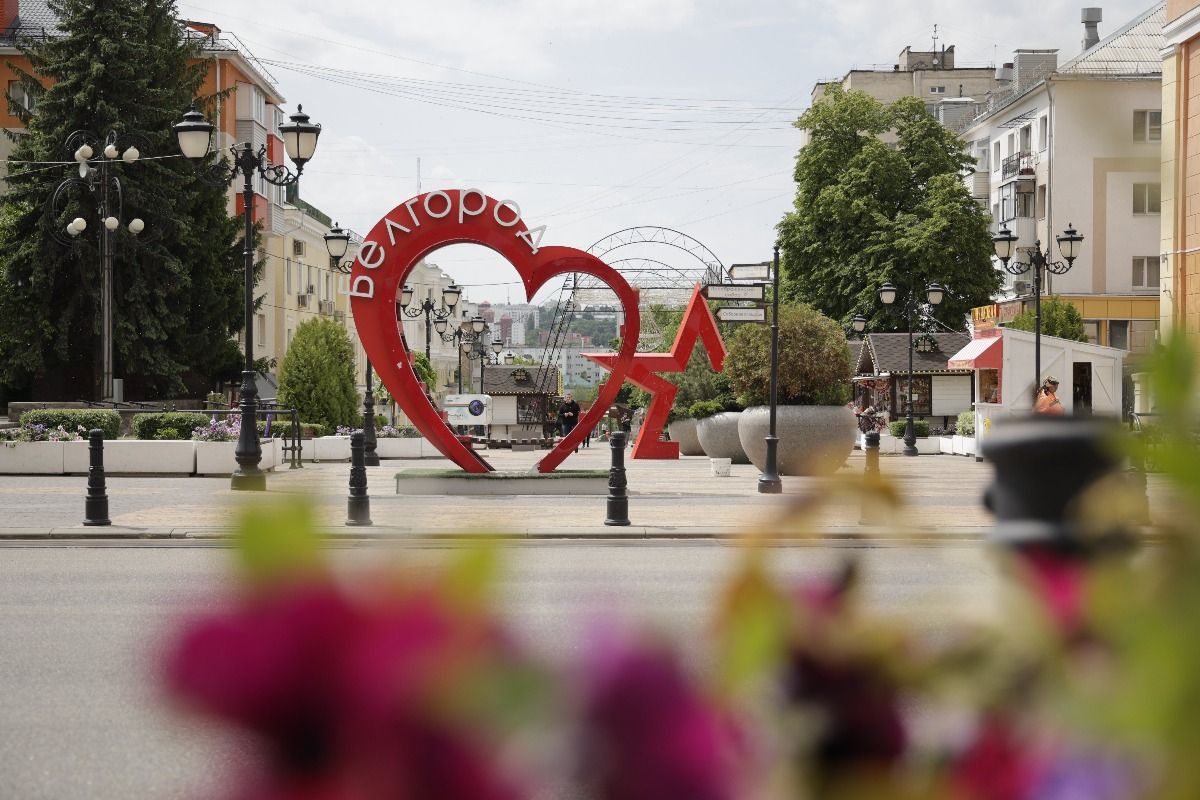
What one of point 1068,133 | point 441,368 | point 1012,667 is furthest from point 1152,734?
point 441,368

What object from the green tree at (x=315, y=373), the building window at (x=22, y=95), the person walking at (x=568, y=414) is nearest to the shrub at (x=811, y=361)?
the person walking at (x=568, y=414)

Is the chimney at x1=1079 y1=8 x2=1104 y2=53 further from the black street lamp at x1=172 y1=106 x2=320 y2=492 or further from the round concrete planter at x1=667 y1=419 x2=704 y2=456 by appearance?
the round concrete planter at x1=667 y1=419 x2=704 y2=456

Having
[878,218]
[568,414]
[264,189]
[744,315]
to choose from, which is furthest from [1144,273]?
[264,189]

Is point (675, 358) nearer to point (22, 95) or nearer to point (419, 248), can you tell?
point (419, 248)

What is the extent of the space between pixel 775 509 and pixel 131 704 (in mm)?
6142

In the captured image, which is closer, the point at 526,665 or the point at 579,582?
the point at 526,665

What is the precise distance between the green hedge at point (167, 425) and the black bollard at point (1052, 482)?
24717 mm

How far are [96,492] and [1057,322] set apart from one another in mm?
27394

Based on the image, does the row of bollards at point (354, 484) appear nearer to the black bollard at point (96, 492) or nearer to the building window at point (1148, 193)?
the black bollard at point (96, 492)

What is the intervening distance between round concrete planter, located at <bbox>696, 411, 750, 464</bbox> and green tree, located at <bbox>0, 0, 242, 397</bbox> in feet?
58.0

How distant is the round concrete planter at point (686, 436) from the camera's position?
32.6 m

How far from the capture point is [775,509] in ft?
1.77

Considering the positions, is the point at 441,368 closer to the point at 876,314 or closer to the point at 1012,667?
the point at 876,314

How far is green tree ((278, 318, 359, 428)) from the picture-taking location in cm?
3200
